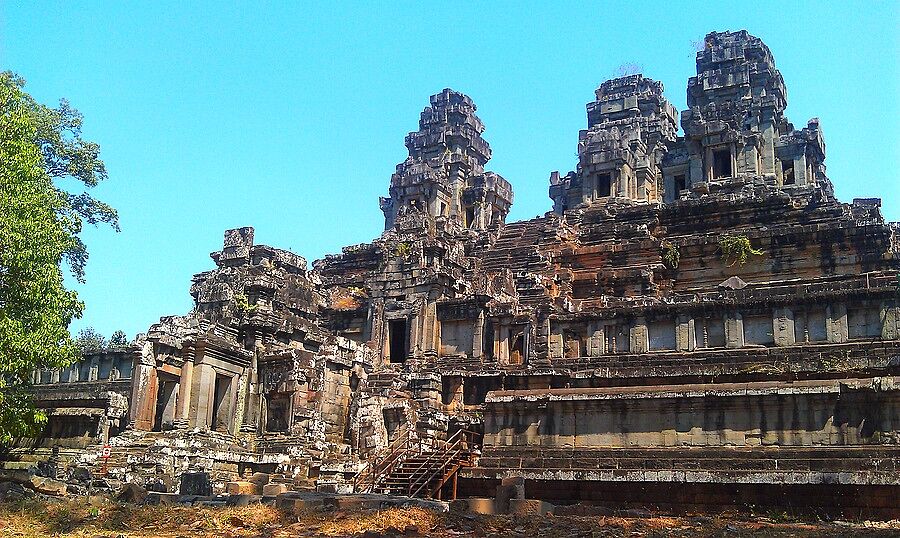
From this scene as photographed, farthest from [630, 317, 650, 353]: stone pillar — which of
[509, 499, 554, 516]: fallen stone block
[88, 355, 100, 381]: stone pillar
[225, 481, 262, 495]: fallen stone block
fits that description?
[88, 355, 100, 381]: stone pillar

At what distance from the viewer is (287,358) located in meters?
31.4

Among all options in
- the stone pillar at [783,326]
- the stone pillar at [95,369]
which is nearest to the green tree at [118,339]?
the stone pillar at [95,369]

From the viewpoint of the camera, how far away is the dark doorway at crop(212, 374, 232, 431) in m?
30.9

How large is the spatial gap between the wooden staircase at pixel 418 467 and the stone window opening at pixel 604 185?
102 ft

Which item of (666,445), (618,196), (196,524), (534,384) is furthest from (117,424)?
(618,196)

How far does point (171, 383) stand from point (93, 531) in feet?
49.1

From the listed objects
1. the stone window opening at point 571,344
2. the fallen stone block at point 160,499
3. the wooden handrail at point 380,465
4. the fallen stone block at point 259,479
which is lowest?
the fallen stone block at point 160,499

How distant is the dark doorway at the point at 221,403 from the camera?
30906 mm

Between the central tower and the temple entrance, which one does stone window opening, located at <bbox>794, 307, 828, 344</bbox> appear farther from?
the central tower

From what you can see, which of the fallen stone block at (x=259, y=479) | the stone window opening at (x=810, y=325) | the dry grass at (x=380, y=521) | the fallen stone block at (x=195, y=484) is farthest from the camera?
the stone window opening at (x=810, y=325)

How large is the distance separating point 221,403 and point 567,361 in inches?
463

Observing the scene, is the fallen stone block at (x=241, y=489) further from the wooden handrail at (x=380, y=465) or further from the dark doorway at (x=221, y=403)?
the dark doorway at (x=221, y=403)

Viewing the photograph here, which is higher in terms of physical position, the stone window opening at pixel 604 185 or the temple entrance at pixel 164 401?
the stone window opening at pixel 604 185

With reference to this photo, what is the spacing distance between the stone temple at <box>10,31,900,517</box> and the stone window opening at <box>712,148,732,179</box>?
0.30ft
